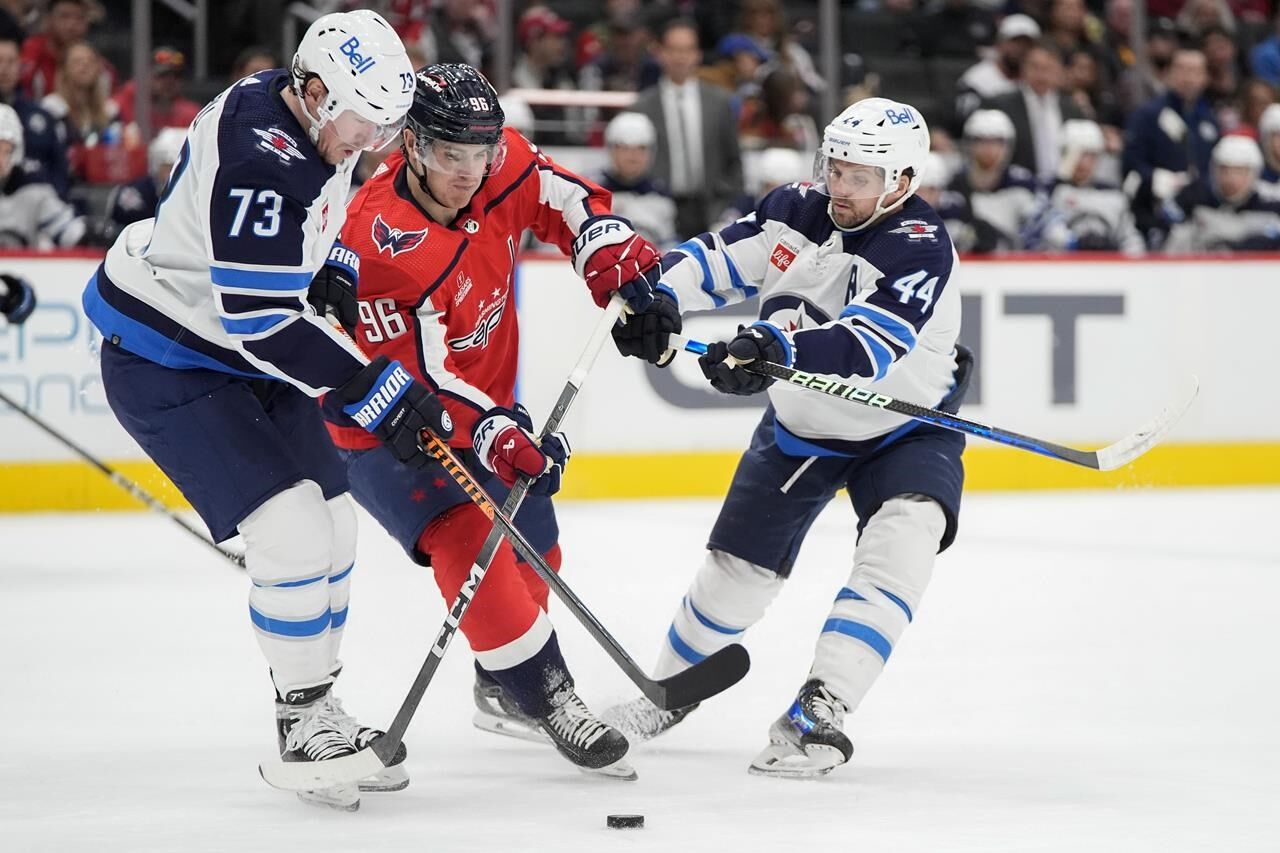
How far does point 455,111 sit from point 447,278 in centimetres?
31

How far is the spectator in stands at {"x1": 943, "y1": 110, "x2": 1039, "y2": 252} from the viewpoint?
26.1ft

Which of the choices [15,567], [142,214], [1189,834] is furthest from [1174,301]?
[1189,834]

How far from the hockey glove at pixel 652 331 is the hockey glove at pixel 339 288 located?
19.6 inches

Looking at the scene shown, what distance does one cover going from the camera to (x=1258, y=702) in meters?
3.66

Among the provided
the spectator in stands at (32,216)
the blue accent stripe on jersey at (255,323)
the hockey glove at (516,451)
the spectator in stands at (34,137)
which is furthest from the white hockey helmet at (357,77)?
the spectator in stands at (34,137)

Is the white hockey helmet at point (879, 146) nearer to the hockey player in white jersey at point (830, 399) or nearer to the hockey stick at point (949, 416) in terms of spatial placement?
the hockey player in white jersey at point (830, 399)

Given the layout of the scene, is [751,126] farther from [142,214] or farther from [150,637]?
[150,637]

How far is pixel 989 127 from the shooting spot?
8023mm

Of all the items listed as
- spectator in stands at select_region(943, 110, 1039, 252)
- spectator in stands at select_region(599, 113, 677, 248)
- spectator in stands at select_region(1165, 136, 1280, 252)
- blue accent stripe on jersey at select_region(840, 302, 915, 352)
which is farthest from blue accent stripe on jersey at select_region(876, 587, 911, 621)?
spectator in stands at select_region(1165, 136, 1280, 252)

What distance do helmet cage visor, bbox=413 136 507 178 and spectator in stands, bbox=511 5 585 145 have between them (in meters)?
5.14

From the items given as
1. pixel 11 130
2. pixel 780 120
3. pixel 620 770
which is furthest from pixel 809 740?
pixel 780 120

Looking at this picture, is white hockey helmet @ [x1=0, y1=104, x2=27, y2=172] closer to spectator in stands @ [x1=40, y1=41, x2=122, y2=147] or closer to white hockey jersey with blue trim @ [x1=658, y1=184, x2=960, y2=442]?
spectator in stands @ [x1=40, y1=41, x2=122, y2=147]

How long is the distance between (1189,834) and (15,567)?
382 centimetres

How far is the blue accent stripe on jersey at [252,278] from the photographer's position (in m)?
2.78
